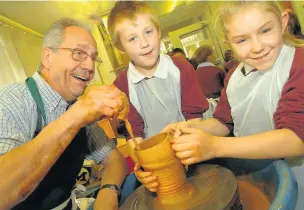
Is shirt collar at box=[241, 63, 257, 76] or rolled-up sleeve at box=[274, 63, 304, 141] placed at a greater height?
shirt collar at box=[241, 63, 257, 76]

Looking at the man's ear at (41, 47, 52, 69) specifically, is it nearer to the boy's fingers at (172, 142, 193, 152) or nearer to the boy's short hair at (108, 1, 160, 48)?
the boy's short hair at (108, 1, 160, 48)

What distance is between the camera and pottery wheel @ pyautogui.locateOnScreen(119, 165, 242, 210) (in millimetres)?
962

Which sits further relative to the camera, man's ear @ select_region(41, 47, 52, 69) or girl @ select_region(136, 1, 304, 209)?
man's ear @ select_region(41, 47, 52, 69)

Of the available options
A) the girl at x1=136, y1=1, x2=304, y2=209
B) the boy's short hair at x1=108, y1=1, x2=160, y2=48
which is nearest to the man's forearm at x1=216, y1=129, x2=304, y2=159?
the girl at x1=136, y1=1, x2=304, y2=209

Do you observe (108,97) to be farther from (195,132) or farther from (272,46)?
(272,46)

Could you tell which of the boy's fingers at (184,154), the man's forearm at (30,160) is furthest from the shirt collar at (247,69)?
the man's forearm at (30,160)

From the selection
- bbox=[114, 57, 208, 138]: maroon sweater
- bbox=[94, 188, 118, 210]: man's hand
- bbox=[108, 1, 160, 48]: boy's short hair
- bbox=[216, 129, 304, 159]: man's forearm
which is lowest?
bbox=[94, 188, 118, 210]: man's hand

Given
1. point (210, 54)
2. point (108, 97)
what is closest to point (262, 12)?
point (108, 97)

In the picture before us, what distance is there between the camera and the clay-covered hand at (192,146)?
101 centimetres

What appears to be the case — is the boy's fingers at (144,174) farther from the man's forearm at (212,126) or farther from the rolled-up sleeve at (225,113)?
the rolled-up sleeve at (225,113)

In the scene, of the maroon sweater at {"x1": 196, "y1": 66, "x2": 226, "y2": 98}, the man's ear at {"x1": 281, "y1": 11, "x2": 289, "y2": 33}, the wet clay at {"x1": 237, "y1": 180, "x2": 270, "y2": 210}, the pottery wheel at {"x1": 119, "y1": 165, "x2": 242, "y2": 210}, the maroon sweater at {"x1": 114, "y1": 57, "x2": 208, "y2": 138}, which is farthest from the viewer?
the maroon sweater at {"x1": 196, "y1": 66, "x2": 226, "y2": 98}

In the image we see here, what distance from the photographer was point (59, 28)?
1531 mm

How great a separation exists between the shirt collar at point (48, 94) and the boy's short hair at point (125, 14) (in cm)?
51

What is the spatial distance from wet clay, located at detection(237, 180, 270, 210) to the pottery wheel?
12 centimetres
